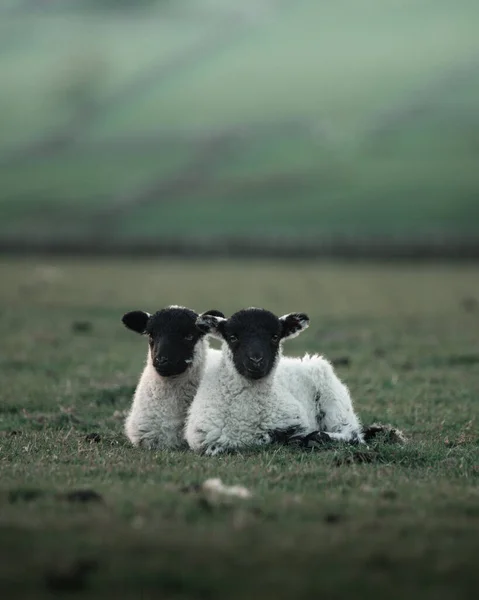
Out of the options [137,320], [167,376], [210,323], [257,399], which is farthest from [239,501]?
[137,320]

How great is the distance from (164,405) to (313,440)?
199 centimetres

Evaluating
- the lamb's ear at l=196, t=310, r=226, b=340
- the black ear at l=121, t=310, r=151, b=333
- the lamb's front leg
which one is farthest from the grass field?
the lamb's ear at l=196, t=310, r=226, b=340

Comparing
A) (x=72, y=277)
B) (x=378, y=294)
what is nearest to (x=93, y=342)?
(x=378, y=294)

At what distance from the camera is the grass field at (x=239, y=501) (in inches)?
205

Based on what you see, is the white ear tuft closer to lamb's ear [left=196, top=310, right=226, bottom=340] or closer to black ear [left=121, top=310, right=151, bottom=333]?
lamb's ear [left=196, top=310, right=226, bottom=340]

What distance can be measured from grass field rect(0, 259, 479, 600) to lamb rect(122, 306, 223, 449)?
52 cm

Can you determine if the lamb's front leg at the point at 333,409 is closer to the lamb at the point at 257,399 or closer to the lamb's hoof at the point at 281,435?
the lamb at the point at 257,399

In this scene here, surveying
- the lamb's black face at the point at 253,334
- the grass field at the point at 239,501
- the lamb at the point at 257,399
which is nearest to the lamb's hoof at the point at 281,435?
the lamb at the point at 257,399

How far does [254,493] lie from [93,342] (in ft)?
51.6

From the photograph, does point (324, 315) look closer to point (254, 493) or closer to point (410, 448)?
point (410, 448)

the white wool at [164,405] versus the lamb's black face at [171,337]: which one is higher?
the lamb's black face at [171,337]

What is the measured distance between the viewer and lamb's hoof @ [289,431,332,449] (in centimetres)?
966

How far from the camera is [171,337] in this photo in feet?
34.7

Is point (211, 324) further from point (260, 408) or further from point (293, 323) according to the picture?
point (260, 408)
